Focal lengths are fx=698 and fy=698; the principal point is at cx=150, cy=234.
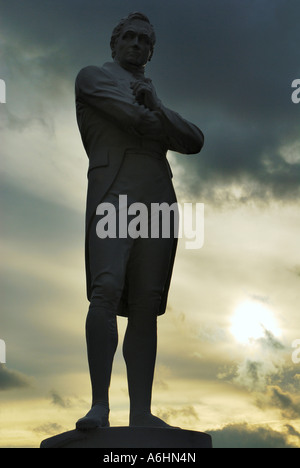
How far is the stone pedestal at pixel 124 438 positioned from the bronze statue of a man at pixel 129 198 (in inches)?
16.4

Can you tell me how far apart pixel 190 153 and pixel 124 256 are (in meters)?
1.65

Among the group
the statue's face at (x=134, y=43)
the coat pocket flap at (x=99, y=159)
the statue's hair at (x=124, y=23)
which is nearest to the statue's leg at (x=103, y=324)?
the coat pocket flap at (x=99, y=159)

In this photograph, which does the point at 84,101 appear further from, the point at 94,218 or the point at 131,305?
the point at 131,305

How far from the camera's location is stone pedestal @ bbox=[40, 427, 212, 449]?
632cm

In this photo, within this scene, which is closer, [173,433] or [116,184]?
[173,433]

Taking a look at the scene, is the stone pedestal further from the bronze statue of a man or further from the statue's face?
the statue's face

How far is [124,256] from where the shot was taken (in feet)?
23.5

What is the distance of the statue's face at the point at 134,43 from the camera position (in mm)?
8000

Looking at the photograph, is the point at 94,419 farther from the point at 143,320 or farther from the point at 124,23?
the point at 124,23

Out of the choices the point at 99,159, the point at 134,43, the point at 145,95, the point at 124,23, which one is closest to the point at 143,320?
the point at 99,159

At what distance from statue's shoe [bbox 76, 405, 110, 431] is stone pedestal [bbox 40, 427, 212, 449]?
62 millimetres
